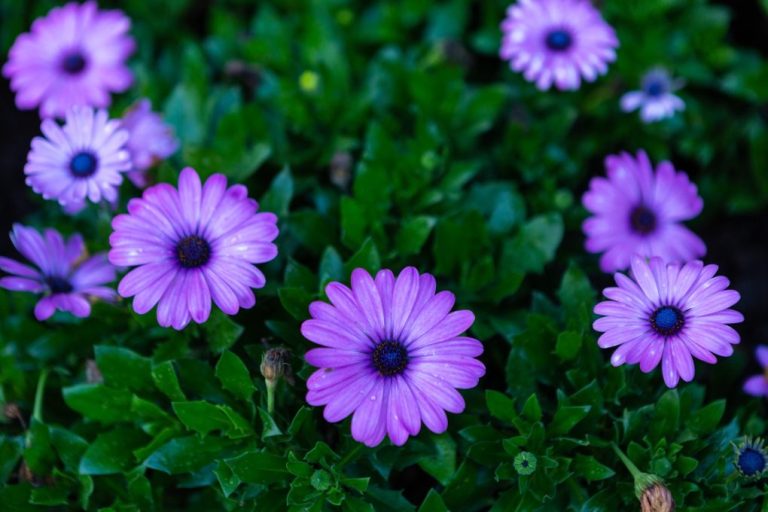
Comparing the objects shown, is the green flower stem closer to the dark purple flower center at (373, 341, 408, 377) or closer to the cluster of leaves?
the cluster of leaves

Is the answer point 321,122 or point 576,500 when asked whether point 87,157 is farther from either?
point 576,500

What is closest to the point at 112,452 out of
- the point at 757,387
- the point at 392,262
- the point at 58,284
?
the point at 58,284

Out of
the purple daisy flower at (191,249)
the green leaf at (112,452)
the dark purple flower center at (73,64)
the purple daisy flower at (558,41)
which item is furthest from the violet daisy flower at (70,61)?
the purple daisy flower at (558,41)

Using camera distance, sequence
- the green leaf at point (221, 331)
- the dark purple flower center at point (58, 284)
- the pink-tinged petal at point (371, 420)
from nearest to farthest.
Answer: the pink-tinged petal at point (371, 420) → the green leaf at point (221, 331) → the dark purple flower center at point (58, 284)

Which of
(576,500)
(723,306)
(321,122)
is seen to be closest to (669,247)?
(723,306)

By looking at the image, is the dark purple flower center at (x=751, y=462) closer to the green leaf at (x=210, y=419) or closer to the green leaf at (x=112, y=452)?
the green leaf at (x=210, y=419)

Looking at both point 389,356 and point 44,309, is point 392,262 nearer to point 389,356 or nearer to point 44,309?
point 389,356
